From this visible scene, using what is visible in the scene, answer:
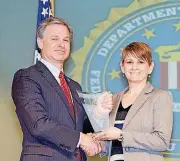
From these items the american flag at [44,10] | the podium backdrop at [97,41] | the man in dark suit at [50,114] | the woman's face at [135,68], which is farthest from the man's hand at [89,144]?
the american flag at [44,10]

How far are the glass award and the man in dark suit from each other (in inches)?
2.3

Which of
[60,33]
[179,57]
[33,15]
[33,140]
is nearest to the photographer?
[33,140]

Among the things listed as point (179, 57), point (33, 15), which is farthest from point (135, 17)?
point (33, 15)

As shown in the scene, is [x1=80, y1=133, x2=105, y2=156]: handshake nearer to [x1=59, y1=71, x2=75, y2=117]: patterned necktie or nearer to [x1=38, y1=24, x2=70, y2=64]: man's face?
[x1=59, y1=71, x2=75, y2=117]: patterned necktie

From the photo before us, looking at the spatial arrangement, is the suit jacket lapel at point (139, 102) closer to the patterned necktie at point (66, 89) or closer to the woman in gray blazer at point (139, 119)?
the woman in gray blazer at point (139, 119)

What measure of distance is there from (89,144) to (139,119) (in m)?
0.30

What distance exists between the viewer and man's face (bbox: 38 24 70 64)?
2.57 m

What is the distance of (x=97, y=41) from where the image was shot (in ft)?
12.0

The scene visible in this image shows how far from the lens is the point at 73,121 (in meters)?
2.40

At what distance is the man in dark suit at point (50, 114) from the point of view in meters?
2.25

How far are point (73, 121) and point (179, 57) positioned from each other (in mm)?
1408

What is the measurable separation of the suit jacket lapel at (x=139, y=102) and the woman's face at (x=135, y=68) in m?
0.07

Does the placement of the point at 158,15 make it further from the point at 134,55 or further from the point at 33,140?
the point at 33,140

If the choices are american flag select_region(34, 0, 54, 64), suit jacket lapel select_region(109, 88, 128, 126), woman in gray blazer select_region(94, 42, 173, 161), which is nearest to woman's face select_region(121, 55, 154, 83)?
woman in gray blazer select_region(94, 42, 173, 161)
